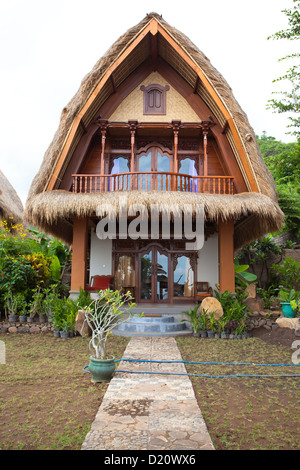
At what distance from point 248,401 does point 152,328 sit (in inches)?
165

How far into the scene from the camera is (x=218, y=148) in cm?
1046

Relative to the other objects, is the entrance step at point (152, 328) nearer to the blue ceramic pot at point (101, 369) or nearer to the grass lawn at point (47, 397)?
the grass lawn at point (47, 397)

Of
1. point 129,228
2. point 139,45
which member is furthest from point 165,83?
point 129,228

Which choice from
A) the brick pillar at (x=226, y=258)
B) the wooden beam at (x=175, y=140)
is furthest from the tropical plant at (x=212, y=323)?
the wooden beam at (x=175, y=140)

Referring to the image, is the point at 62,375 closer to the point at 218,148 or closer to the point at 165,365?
the point at 165,365

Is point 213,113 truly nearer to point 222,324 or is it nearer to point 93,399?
point 222,324

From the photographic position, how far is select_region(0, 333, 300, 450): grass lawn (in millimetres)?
2748

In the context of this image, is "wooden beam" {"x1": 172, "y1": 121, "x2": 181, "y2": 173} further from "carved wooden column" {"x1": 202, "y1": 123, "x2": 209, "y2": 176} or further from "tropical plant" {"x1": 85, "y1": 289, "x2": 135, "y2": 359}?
"tropical plant" {"x1": 85, "y1": 289, "x2": 135, "y2": 359}

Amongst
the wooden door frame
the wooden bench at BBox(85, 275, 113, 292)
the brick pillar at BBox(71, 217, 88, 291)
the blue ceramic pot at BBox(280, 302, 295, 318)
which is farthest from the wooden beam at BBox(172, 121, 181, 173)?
the blue ceramic pot at BBox(280, 302, 295, 318)

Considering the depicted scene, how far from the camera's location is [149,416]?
123 inches

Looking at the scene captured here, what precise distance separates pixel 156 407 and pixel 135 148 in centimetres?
866

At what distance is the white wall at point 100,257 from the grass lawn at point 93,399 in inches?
180

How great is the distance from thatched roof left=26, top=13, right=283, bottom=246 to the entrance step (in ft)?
9.84

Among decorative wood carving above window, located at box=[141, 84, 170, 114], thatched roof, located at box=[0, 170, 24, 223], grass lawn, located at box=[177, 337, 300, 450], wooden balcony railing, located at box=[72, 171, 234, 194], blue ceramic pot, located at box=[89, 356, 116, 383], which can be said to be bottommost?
grass lawn, located at box=[177, 337, 300, 450]
